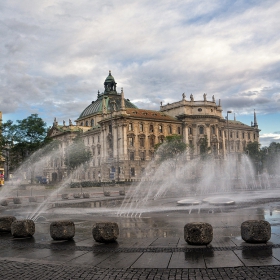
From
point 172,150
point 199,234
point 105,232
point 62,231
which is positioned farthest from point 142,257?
point 172,150

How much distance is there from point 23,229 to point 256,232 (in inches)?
312

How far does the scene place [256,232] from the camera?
10742 millimetres

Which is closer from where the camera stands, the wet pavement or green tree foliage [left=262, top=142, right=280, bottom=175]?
the wet pavement

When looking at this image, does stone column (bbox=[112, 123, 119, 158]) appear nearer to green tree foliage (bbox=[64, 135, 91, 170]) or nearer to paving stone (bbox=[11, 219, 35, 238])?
green tree foliage (bbox=[64, 135, 91, 170])

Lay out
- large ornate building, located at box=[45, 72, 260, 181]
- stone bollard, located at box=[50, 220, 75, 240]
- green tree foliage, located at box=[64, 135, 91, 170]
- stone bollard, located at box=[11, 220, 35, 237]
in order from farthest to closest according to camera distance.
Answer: large ornate building, located at box=[45, 72, 260, 181] → green tree foliage, located at box=[64, 135, 91, 170] → stone bollard, located at box=[11, 220, 35, 237] → stone bollard, located at box=[50, 220, 75, 240]

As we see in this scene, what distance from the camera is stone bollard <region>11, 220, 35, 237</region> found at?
13367 mm

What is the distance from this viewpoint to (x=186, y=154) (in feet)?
301

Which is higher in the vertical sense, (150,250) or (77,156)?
(77,156)

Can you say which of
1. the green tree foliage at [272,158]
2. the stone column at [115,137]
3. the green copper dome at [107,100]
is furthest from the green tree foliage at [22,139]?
the green tree foliage at [272,158]

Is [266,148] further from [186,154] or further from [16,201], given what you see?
[16,201]

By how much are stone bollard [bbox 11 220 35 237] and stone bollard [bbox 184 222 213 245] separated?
19.3ft

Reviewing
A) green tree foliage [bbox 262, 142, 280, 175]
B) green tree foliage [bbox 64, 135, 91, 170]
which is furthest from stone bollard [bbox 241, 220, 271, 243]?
green tree foliage [bbox 262, 142, 280, 175]

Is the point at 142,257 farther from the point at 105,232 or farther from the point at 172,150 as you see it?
the point at 172,150

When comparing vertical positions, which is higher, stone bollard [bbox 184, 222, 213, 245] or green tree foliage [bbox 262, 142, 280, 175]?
green tree foliage [bbox 262, 142, 280, 175]
